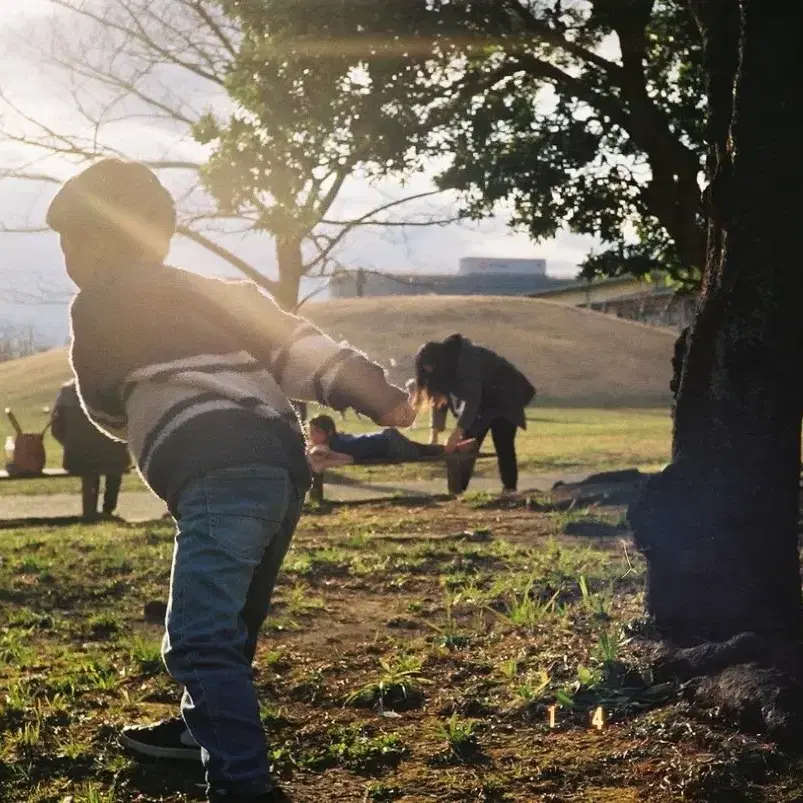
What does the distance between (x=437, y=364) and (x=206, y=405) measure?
7660 mm

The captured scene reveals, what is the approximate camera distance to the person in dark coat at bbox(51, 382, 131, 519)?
1016 cm

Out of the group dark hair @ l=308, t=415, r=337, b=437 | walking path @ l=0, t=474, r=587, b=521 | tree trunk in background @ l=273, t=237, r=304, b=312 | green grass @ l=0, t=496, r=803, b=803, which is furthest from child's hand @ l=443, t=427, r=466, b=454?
tree trunk in background @ l=273, t=237, r=304, b=312

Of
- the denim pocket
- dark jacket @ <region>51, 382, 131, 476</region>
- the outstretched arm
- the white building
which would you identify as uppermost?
the white building

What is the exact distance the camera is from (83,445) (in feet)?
33.4

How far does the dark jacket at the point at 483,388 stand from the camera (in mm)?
10539

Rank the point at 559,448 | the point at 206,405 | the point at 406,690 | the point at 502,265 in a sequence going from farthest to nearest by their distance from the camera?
the point at 502,265 < the point at 559,448 < the point at 406,690 < the point at 206,405

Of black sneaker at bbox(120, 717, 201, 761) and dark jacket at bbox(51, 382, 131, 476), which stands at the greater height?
dark jacket at bbox(51, 382, 131, 476)

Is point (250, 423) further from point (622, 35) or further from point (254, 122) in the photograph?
point (622, 35)

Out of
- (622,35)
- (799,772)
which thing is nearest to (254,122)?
(622,35)

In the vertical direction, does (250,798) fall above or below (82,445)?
below

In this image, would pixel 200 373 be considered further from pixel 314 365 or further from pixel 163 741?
pixel 163 741

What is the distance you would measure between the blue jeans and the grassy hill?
3248 centimetres

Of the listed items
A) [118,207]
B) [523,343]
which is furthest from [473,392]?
[523,343]

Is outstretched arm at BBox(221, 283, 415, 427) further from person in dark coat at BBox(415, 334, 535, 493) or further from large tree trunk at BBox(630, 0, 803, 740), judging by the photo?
person in dark coat at BBox(415, 334, 535, 493)
